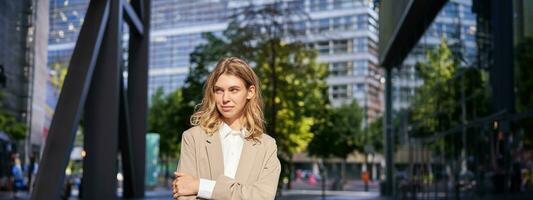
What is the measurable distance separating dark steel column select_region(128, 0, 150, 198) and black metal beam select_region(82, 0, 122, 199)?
6.35m

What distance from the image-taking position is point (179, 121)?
36.0m

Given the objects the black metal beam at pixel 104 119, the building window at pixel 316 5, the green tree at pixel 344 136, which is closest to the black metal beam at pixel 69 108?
the black metal beam at pixel 104 119

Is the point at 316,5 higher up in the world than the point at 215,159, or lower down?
higher up

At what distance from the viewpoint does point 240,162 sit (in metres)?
2.35

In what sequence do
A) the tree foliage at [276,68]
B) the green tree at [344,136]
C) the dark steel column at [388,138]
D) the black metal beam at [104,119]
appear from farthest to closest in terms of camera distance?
the green tree at [344,136] < the dark steel column at [388,138] < the tree foliage at [276,68] < the black metal beam at [104,119]

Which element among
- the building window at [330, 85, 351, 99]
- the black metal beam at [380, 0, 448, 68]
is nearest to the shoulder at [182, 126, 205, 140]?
the black metal beam at [380, 0, 448, 68]

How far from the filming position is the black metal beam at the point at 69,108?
10.6 m

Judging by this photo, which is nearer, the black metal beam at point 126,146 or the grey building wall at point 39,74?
the grey building wall at point 39,74

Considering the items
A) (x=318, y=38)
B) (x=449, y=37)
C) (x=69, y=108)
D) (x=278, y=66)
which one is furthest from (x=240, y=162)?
(x=318, y=38)

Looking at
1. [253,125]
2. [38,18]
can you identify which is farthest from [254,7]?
[253,125]

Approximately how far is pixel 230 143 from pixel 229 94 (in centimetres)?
16

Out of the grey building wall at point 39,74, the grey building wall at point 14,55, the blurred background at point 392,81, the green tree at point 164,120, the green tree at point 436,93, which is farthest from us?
the green tree at point 164,120

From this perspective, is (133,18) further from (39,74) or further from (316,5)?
(316,5)

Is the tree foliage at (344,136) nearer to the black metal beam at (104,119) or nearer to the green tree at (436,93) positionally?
the green tree at (436,93)
